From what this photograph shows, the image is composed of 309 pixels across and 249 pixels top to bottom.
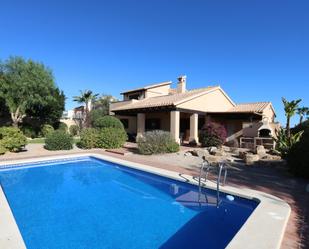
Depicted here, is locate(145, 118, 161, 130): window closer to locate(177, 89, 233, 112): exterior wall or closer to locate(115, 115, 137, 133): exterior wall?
locate(115, 115, 137, 133): exterior wall

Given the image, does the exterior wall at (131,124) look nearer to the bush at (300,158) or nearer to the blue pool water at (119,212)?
the blue pool water at (119,212)

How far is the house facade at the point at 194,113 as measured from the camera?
69.2 feet

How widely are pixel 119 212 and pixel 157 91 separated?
84.6 ft

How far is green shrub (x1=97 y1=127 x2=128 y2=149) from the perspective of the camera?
20.6 m

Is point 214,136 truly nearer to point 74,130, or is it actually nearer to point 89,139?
point 89,139

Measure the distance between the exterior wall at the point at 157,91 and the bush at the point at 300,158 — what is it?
22.1 meters

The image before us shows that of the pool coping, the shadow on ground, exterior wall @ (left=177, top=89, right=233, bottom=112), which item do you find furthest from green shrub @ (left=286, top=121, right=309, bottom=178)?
exterior wall @ (left=177, top=89, right=233, bottom=112)

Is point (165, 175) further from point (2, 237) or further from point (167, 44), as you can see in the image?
point (167, 44)

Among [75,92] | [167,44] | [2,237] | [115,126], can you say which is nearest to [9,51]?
[75,92]

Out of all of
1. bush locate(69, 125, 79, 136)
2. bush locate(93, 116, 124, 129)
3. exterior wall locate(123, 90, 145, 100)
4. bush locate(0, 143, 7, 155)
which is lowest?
bush locate(0, 143, 7, 155)

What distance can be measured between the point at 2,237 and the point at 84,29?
19.6m

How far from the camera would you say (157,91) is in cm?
3194

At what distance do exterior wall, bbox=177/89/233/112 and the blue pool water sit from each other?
489 inches

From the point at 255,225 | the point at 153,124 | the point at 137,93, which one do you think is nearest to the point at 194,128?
the point at 153,124
